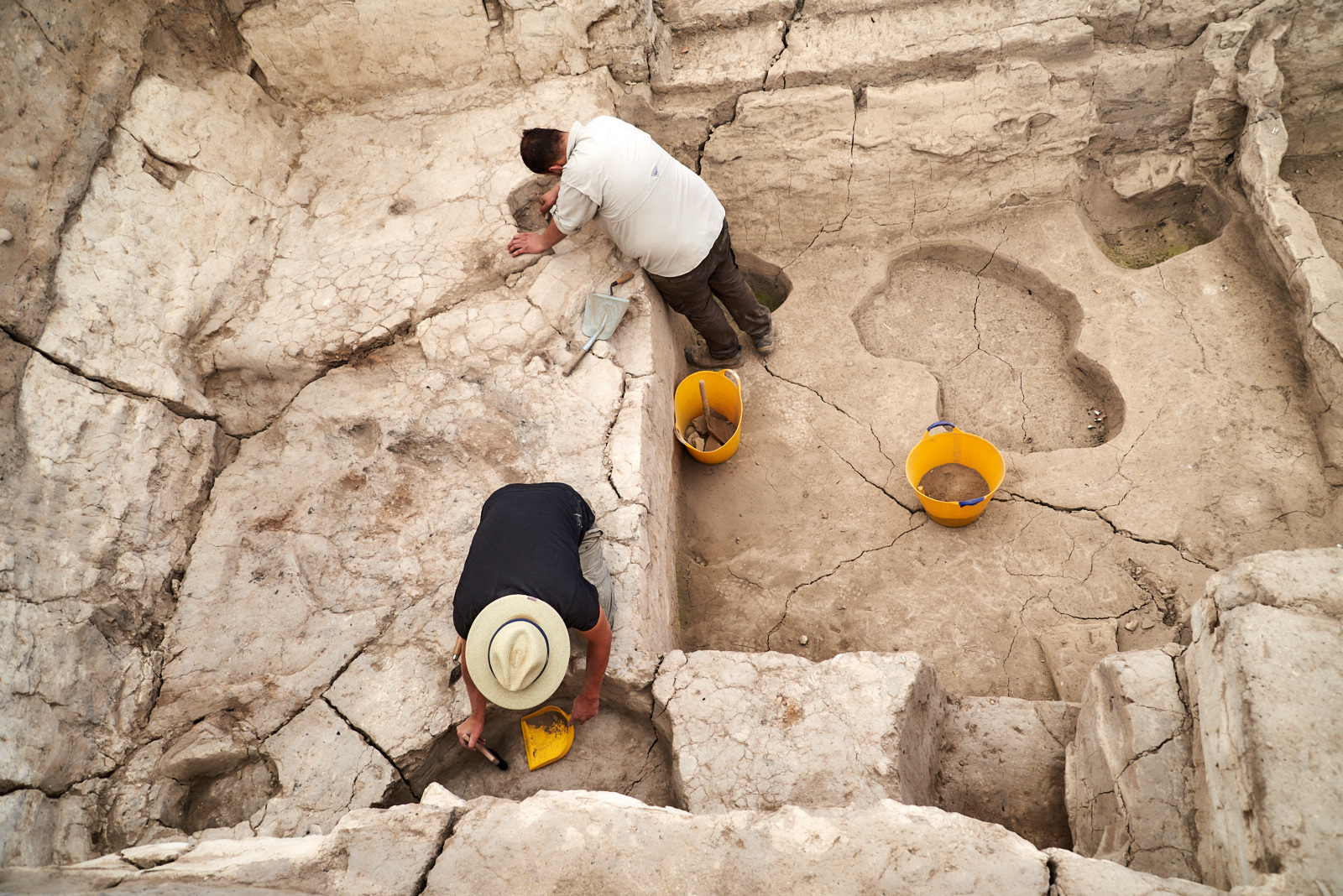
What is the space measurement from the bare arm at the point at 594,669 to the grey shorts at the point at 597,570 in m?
0.05

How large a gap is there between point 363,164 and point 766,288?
2418 mm

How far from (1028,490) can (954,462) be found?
361 mm

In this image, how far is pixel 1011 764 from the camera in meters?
2.53

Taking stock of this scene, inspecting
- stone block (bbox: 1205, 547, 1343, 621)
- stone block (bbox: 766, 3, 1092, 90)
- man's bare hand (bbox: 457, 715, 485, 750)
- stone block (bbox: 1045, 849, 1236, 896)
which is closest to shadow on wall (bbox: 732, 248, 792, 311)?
stone block (bbox: 766, 3, 1092, 90)

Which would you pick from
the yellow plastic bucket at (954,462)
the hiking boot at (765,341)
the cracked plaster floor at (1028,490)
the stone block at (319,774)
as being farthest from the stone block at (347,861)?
the hiking boot at (765,341)

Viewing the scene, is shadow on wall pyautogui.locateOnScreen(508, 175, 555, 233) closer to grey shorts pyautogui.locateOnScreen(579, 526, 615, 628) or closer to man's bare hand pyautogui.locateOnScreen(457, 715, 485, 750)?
grey shorts pyautogui.locateOnScreen(579, 526, 615, 628)

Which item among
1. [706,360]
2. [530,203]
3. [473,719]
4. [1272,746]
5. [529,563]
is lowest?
[473,719]

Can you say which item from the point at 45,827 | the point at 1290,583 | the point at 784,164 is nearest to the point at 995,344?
the point at 784,164

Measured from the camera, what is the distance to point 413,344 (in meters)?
3.37

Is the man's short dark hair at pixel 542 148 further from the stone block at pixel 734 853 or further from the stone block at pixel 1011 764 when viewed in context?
the stone block at pixel 1011 764

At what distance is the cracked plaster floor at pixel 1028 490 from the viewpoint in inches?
123

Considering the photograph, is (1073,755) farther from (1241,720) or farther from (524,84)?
(524,84)

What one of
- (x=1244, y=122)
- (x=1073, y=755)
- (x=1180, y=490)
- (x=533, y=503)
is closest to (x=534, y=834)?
(x=533, y=503)

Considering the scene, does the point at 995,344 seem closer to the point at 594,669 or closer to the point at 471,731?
the point at 594,669
